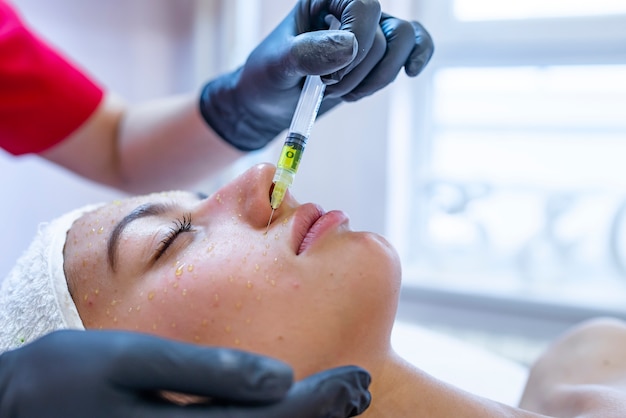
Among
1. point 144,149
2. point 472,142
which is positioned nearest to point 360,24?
point 144,149

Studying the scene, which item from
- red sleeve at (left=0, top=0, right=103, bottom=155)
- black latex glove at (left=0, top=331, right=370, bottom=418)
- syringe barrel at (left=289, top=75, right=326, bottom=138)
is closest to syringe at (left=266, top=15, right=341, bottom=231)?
syringe barrel at (left=289, top=75, right=326, bottom=138)

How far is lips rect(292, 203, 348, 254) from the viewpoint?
0.90 meters

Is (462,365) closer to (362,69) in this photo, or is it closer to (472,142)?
(362,69)

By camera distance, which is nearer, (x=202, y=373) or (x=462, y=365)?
(x=202, y=373)

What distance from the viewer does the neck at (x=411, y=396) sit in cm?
92

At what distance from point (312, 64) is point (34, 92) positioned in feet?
3.04

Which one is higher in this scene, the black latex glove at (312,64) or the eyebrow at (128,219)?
the black latex glove at (312,64)

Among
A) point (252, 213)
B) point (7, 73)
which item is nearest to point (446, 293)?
point (252, 213)

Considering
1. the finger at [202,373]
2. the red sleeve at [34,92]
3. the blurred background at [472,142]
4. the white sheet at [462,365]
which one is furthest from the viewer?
the blurred background at [472,142]

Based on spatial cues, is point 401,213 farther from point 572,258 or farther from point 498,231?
point 572,258

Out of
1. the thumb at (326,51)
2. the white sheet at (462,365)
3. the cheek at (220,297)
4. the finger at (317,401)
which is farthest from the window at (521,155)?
the finger at (317,401)

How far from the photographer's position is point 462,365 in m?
1.47

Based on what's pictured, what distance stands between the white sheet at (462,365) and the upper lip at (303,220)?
0.64 meters

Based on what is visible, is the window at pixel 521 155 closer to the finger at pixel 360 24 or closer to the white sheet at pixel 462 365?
the white sheet at pixel 462 365
